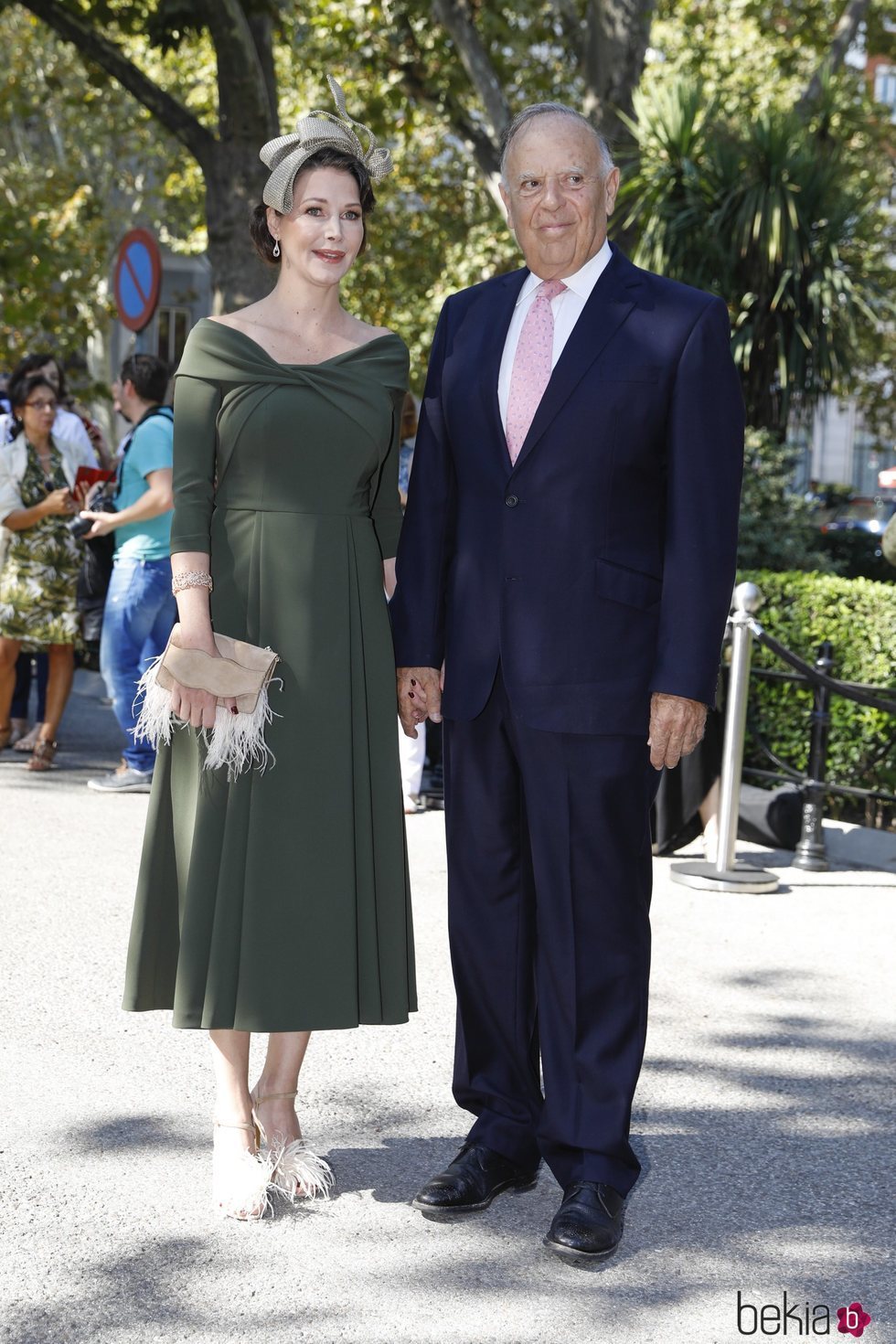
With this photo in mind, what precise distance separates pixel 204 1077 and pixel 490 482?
5.92 feet

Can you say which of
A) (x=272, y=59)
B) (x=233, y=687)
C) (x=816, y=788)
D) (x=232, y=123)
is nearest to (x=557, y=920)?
(x=233, y=687)

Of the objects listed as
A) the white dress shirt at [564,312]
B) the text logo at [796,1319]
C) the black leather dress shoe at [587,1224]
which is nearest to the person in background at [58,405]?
the white dress shirt at [564,312]

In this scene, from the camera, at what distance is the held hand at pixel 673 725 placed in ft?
10.3

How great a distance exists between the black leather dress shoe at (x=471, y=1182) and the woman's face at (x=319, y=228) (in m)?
1.92

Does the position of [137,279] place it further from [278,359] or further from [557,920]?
[557,920]

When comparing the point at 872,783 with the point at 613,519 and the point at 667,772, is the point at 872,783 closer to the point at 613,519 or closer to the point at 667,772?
the point at 667,772

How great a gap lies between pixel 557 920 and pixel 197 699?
2.92ft

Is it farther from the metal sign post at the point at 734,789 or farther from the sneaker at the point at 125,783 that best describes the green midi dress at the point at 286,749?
the sneaker at the point at 125,783

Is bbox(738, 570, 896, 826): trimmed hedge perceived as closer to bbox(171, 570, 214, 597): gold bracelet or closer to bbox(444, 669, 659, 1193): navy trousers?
bbox(444, 669, 659, 1193): navy trousers

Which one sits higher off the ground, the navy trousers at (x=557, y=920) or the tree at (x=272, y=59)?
the tree at (x=272, y=59)

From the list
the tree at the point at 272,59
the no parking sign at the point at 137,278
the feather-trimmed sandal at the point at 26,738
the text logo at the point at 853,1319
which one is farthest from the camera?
the tree at the point at 272,59

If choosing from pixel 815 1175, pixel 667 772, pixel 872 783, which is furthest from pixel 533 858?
pixel 872 783

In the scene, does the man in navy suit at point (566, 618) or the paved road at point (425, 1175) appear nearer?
the paved road at point (425, 1175)

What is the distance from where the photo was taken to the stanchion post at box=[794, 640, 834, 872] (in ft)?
23.4
